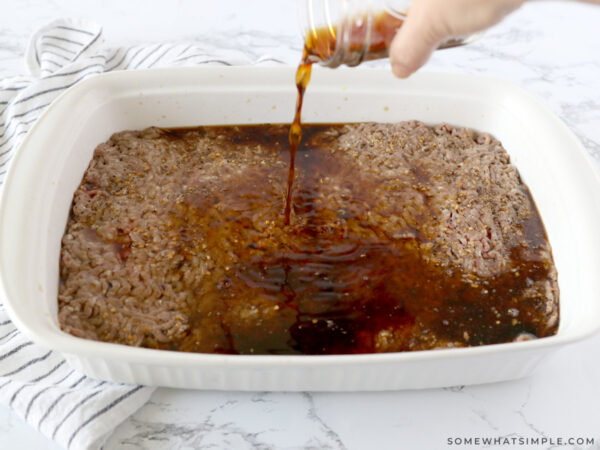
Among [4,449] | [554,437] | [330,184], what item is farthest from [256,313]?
[554,437]

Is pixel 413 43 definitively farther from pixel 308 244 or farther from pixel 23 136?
pixel 23 136

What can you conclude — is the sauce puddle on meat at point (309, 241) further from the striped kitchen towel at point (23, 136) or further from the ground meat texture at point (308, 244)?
the striped kitchen towel at point (23, 136)

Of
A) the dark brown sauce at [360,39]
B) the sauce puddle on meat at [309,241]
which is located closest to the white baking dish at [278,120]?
the sauce puddle on meat at [309,241]

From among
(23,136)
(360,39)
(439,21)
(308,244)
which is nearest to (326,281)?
(308,244)

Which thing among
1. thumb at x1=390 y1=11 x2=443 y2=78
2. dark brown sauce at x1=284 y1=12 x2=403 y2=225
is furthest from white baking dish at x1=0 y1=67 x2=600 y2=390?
thumb at x1=390 y1=11 x2=443 y2=78

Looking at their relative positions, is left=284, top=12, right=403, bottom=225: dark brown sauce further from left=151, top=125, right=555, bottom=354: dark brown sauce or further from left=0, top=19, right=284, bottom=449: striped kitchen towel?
left=0, top=19, right=284, bottom=449: striped kitchen towel
